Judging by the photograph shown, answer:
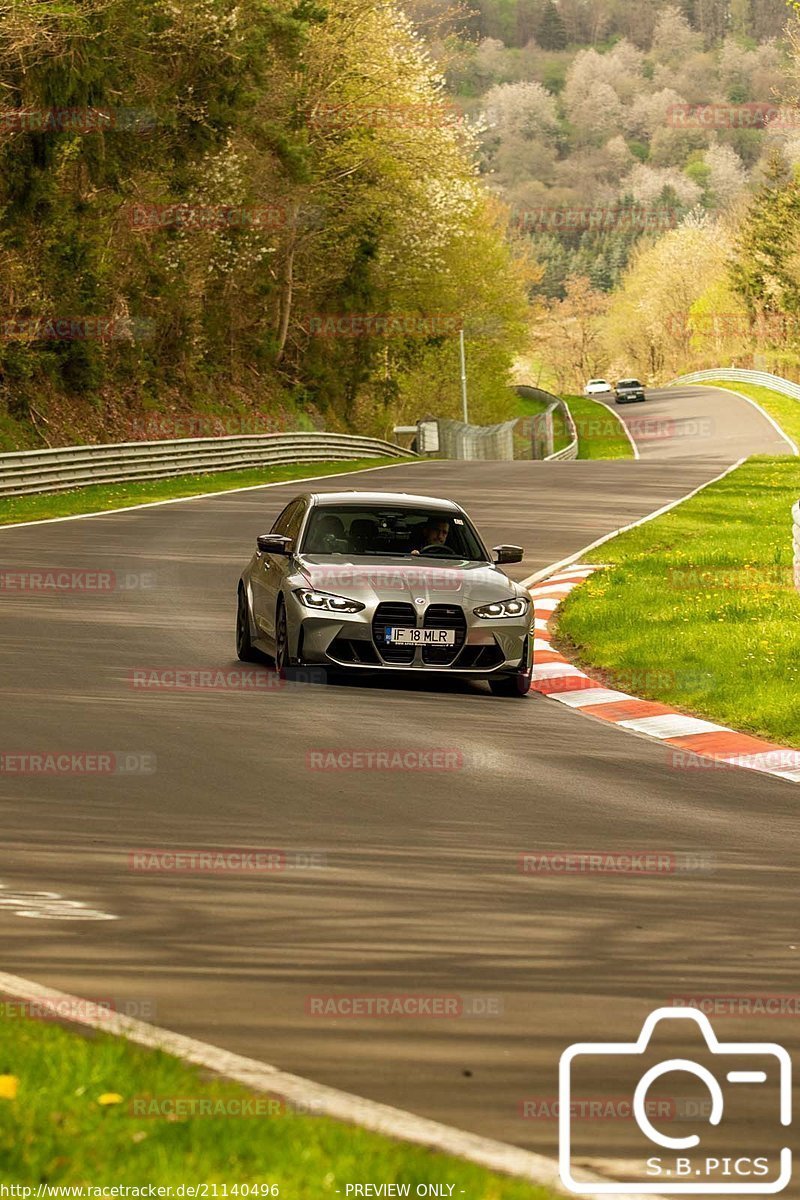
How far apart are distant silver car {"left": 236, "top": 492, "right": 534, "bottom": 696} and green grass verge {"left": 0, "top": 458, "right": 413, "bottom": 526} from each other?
15809 mm

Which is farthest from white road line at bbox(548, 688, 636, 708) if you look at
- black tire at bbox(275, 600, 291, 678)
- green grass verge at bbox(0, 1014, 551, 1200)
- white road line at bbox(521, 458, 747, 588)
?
green grass verge at bbox(0, 1014, 551, 1200)

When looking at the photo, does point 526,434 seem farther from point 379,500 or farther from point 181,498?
point 379,500

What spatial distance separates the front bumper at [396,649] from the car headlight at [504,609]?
0.16 feet

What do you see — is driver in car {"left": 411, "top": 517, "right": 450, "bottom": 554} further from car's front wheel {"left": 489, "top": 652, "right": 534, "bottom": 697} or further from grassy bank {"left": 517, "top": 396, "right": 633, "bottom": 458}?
grassy bank {"left": 517, "top": 396, "right": 633, "bottom": 458}

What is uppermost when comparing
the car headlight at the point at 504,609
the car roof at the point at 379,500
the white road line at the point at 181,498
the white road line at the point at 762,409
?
the car roof at the point at 379,500

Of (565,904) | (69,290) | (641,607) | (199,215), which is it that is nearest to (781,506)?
(641,607)

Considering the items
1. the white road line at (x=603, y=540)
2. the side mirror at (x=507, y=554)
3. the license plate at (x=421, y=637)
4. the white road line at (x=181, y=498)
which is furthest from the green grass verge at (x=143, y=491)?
the license plate at (x=421, y=637)

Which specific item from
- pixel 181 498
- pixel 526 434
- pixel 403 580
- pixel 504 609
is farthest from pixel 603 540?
pixel 526 434

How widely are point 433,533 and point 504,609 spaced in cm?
149

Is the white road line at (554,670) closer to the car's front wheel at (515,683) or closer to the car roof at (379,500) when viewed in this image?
the car's front wheel at (515,683)

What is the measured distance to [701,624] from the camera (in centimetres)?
1711

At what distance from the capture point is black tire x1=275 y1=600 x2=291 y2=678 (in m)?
14.0

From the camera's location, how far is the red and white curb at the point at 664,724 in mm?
11430

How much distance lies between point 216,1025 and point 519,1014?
911 mm
